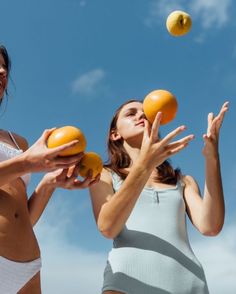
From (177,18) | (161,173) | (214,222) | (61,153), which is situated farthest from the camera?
(177,18)

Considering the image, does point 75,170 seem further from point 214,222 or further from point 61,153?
point 214,222

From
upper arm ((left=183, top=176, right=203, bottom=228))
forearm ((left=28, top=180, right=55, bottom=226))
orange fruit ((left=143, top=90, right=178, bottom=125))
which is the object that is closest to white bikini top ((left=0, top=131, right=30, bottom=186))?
forearm ((left=28, top=180, right=55, bottom=226))

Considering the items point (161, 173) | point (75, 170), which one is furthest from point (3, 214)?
point (161, 173)

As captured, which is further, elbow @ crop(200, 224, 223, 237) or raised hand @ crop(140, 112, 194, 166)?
elbow @ crop(200, 224, 223, 237)

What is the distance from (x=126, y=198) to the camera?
168 inches

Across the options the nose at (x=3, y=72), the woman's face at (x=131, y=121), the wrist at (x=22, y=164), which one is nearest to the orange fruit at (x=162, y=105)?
the woman's face at (x=131, y=121)

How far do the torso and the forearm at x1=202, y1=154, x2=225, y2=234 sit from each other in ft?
5.74

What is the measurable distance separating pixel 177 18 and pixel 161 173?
2.09 meters

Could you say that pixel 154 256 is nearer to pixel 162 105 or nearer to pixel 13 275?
pixel 13 275

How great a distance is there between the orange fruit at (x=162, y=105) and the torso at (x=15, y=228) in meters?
1.60

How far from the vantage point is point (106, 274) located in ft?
14.6

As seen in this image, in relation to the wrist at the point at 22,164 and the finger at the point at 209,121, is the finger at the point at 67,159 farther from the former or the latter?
the finger at the point at 209,121

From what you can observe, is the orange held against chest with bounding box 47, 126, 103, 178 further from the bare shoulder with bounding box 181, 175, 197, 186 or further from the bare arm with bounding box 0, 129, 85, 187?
the bare shoulder with bounding box 181, 175, 197, 186

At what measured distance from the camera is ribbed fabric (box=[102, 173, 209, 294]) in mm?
4297
